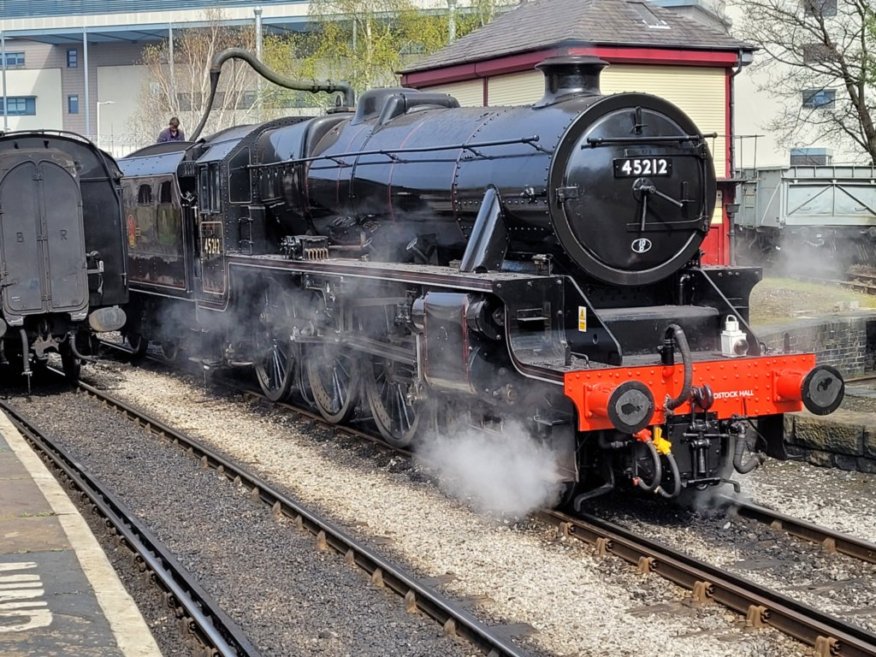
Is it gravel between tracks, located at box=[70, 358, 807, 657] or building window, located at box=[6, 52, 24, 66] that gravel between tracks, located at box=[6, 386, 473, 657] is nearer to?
gravel between tracks, located at box=[70, 358, 807, 657]

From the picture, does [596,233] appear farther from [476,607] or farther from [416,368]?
[476,607]

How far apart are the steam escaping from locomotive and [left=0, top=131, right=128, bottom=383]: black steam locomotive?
6.78 metres

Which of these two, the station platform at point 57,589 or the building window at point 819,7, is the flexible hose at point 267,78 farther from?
the building window at point 819,7

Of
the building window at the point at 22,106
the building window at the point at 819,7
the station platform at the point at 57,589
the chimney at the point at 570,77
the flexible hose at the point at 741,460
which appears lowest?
the station platform at the point at 57,589

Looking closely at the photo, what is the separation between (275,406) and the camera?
13070mm

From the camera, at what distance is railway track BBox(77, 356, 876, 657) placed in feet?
18.5

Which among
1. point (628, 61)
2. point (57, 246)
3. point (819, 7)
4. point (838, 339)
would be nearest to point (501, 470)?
point (57, 246)

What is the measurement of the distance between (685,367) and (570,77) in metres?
2.38

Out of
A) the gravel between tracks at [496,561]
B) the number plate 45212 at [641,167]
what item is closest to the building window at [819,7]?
the gravel between tracks at [496,561]

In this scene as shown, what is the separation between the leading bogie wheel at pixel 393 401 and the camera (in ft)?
31.8

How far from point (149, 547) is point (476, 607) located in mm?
2395

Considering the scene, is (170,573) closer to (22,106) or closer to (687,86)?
(687,86)

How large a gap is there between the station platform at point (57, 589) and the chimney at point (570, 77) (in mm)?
4439

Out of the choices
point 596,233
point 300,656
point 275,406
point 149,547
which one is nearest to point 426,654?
point 300,656
